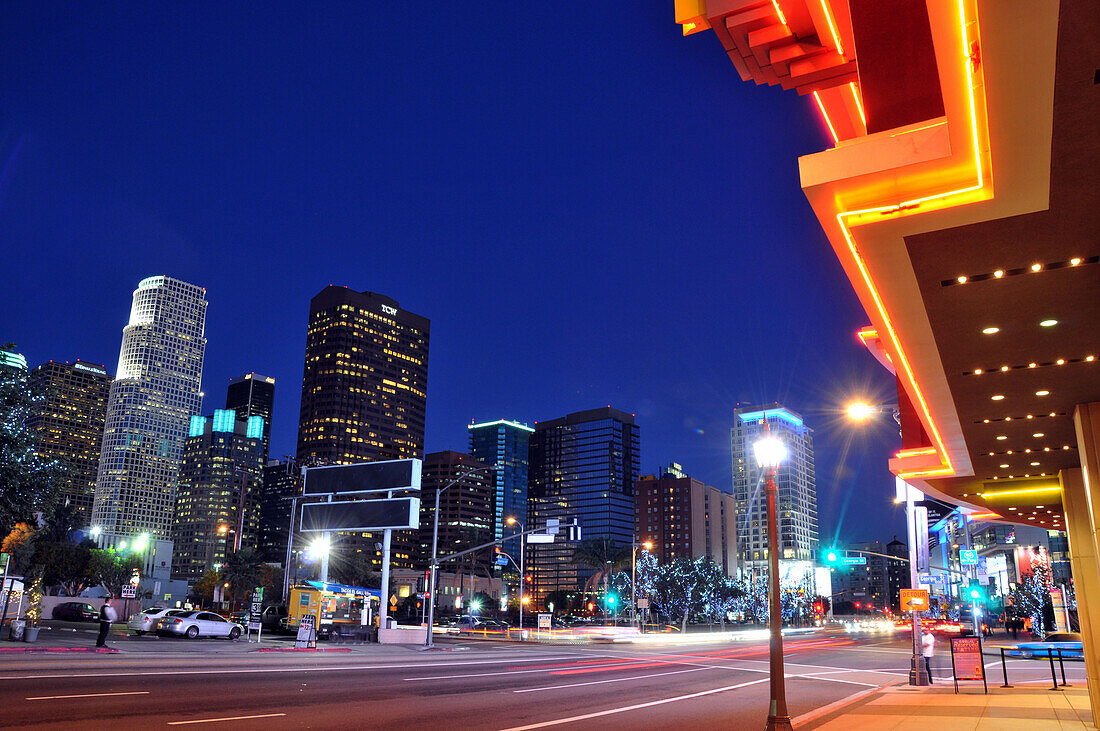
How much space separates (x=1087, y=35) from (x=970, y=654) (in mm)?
21741

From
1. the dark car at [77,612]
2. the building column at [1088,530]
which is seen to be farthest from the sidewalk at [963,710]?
the dark car at [77,612]

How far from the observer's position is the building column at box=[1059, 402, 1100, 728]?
1366 cm

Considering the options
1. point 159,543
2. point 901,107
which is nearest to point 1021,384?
point 901,107

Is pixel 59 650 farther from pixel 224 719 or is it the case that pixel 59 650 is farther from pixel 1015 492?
pixel 1015 492

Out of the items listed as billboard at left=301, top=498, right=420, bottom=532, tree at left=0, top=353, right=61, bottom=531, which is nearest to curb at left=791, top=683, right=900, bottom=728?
tree at left=0, top=353, right=61, bottom=531

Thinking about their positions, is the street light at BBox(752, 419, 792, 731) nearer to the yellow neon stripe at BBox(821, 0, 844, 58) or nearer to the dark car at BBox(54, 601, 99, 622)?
the yellow neon stripe at BBox(821, 0, 844, 58)

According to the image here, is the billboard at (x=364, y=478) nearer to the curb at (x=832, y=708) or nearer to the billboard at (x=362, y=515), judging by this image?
the billboard at (x=362, y=515)

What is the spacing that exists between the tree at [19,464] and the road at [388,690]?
7.51m

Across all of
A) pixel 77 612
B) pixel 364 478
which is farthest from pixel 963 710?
pixel 77 612

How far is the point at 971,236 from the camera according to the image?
7.19m

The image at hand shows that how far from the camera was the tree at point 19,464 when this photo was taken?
101 feet

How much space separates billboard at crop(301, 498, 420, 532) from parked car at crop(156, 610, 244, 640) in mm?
11069

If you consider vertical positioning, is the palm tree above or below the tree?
below

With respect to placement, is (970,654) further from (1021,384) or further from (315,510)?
(315,510)
